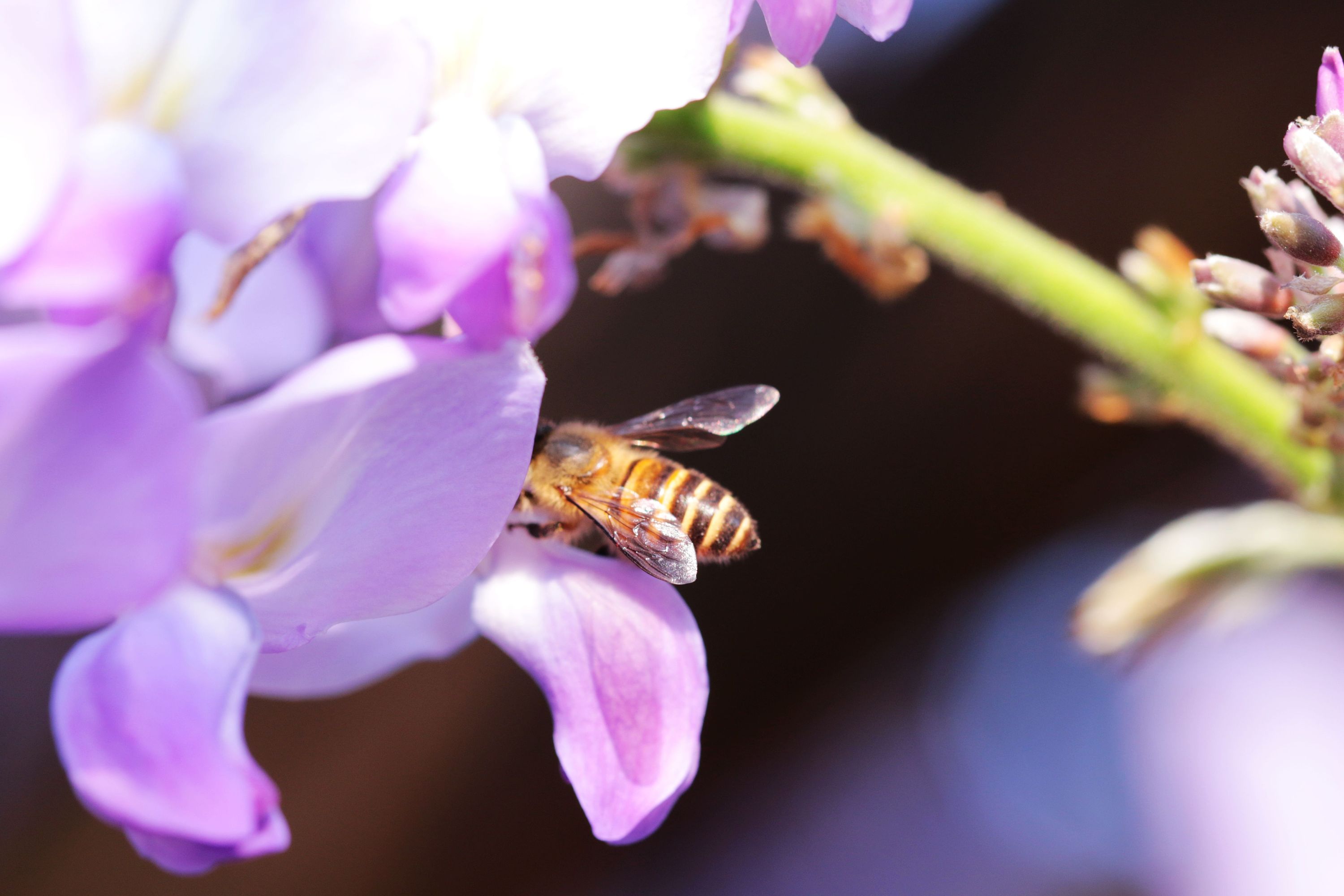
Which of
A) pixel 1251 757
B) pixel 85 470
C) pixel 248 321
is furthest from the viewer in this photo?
pixel 1251 757

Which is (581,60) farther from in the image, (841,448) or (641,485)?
(841,448)

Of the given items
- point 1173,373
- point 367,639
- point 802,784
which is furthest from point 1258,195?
point 802,784

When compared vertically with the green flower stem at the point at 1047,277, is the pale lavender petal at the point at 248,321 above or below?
below

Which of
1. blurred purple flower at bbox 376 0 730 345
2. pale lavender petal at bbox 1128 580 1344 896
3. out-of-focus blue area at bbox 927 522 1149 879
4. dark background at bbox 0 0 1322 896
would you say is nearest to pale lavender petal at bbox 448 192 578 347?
blurred purple flower at bbox 376 0 730 345

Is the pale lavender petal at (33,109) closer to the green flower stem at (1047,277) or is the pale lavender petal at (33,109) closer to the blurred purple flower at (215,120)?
the blurred purple flower at (215,120)

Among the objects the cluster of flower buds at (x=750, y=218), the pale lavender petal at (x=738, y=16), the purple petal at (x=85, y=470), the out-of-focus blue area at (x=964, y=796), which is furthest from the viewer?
the out-of-focus blue area at (x=964, y=796)

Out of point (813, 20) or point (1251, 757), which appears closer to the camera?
point (813, 20)

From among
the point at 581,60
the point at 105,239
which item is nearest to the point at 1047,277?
the point at 581,60

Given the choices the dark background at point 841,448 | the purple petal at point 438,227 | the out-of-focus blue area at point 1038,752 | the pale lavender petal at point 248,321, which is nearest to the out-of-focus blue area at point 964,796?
the out-of-focus blue area at point 1038,752
